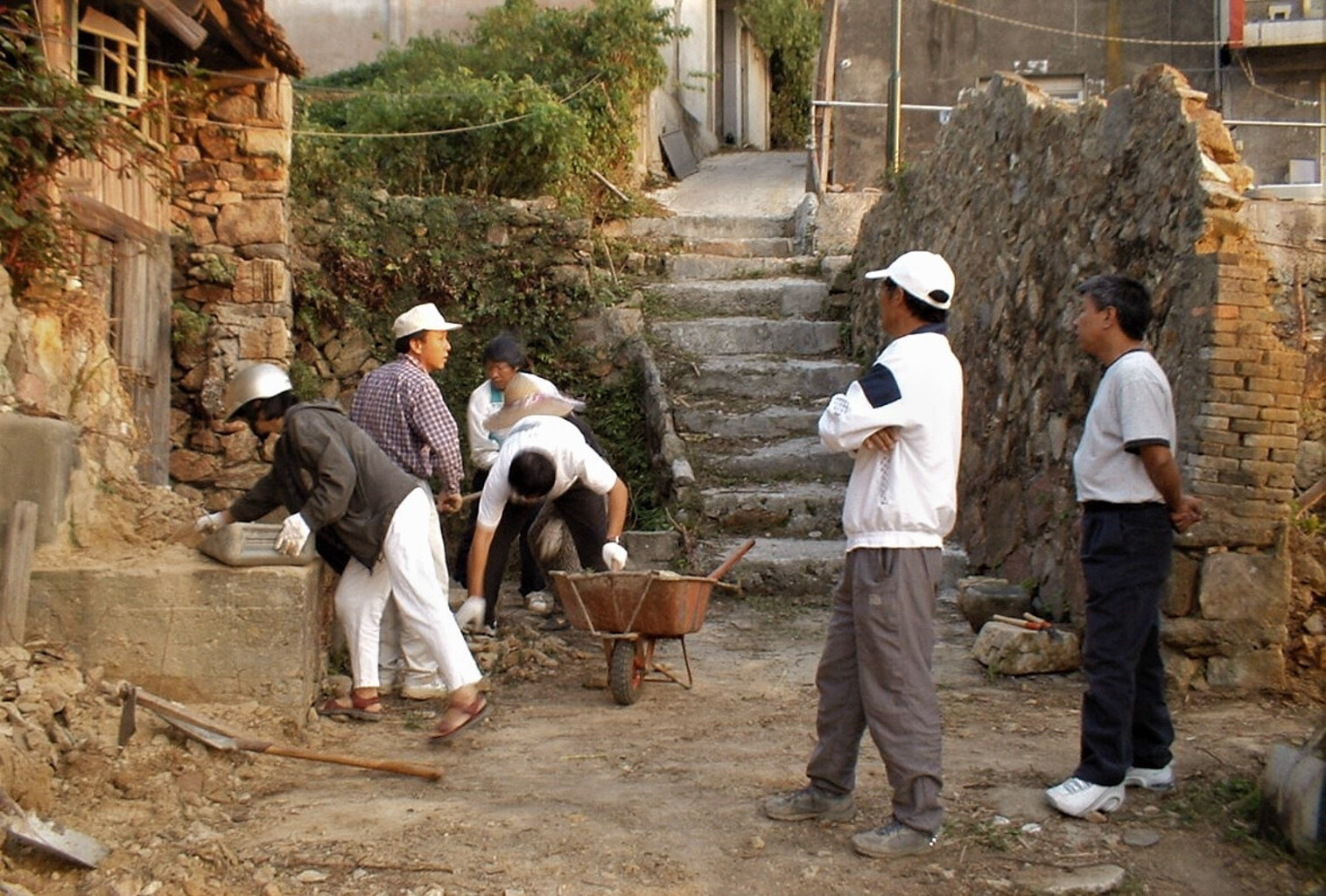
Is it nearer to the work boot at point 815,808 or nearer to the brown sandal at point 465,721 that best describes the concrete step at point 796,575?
the brown sandal at point 465,721

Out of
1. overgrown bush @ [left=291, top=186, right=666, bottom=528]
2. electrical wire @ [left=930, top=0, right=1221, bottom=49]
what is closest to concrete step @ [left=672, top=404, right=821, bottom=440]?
overgrown bush @ [left=291, top=186, right=666, bottom=528]

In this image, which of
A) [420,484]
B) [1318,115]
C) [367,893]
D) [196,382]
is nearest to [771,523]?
[420,484]

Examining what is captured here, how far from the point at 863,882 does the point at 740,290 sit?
8.50 metres

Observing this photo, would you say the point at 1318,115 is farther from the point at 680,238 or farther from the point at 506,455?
the point at 506,455

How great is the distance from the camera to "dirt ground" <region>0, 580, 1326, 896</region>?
3828mm

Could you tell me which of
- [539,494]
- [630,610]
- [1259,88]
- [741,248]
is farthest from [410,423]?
[1259,88]

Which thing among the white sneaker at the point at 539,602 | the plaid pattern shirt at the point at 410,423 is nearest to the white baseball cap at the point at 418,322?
the plaid pattern shirt at the point at 410,423

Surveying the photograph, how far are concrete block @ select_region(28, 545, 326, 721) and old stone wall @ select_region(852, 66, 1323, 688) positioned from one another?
3877 mm

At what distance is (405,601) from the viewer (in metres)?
5.35

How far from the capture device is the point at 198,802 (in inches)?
173

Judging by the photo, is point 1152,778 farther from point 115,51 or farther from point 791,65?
point 791,65

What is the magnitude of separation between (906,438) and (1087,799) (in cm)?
141

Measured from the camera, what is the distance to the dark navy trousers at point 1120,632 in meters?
4.23

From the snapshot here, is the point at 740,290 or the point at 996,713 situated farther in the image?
the point at 740,290
